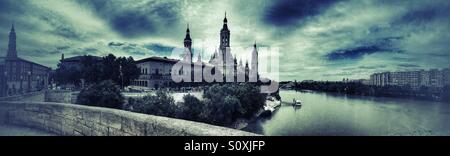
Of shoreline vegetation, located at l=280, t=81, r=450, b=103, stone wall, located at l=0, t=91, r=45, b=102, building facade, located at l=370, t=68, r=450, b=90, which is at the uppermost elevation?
building facade, located at l=370, t=68, r=450, b=90

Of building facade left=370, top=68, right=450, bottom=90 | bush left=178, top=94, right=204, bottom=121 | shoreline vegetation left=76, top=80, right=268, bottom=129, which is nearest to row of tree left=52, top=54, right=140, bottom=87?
shoreline vegetation left=76, top=80, right=268, bottom=129

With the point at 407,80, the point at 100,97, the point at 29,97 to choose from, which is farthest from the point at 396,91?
the point at 29,97

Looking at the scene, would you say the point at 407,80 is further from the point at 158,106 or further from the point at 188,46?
the point at 158,106

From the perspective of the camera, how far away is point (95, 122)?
607 cm

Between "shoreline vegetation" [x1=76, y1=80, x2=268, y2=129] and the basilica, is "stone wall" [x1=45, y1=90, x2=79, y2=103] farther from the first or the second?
the basilica

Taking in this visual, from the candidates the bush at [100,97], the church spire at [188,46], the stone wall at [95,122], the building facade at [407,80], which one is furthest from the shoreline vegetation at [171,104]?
the building facade at [407,80]

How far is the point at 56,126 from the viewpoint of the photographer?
771cm

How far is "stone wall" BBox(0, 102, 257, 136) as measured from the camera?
3.99 meters

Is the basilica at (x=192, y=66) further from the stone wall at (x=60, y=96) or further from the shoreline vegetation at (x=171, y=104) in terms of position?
the shoreline vegetation at (x=171, y=104)

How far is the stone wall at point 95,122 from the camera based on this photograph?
3.99 m

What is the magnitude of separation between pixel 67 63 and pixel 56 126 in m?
32.6
